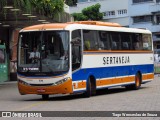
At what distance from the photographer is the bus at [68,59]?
2027 centimetres

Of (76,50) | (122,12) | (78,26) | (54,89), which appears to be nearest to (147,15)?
(122,12)

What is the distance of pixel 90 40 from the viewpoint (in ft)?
72.8

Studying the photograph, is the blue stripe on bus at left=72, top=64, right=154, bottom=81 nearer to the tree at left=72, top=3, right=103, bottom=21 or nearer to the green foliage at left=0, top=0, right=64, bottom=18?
the green foliage at left=0, top=0, right=64, bottom=18

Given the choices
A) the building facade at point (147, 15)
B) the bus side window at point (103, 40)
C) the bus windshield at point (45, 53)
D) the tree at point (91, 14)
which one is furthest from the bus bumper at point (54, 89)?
the tree at point (91, 14)

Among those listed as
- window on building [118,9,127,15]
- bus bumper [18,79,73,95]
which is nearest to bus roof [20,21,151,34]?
bus bumper [18,79,73,95]

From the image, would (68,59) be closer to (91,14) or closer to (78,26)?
(78,26)

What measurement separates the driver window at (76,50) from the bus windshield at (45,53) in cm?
42

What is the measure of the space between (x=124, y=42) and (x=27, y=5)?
6054mm

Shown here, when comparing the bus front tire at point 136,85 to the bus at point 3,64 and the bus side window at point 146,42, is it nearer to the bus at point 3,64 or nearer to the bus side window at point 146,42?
the bus side window at point 146,42

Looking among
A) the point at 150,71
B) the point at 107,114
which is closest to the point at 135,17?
the point at 150,71

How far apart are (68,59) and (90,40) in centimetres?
225

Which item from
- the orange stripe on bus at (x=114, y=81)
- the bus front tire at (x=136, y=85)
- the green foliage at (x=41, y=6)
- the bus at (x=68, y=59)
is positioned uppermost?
the green foliage at (x=41, y=6)

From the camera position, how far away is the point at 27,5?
2809cm

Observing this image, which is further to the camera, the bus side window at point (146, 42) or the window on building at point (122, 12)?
the window on building at point (122, 12)
